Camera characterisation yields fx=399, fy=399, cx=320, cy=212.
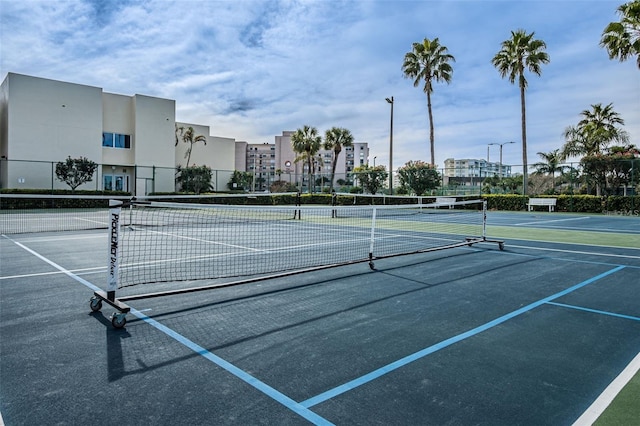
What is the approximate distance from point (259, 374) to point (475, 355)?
2.00 m

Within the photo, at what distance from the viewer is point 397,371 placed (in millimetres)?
3367

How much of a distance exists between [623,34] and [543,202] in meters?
11.6

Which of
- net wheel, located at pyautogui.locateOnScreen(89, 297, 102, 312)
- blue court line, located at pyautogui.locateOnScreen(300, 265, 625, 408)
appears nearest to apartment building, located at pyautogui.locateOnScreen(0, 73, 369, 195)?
net wheel, located at pyautogui.locateOnScreen(89, 297, 102, 312)

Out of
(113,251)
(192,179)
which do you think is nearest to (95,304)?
(113,251)

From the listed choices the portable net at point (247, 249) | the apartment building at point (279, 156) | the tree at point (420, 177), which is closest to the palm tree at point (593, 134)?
the tree at point (420, 177)

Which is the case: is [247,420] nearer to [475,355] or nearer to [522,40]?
[475,355]

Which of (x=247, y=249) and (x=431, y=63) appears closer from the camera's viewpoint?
Result: (x=247, y=249)

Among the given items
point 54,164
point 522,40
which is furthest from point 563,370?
point 54,164

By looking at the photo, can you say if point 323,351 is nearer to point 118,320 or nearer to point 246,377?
point 246,377

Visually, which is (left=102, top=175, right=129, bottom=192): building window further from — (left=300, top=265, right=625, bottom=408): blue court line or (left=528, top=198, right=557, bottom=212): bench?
(left=300, top=265, right=625, bottom=408): blue court line

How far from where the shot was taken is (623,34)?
25172 mm

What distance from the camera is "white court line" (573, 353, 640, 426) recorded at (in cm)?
266

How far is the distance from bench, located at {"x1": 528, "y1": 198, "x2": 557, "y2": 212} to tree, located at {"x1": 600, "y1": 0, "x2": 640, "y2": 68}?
9.82 m

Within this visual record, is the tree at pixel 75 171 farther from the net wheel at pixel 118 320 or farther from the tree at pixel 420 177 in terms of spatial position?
the net wheel at pixel 118 320
